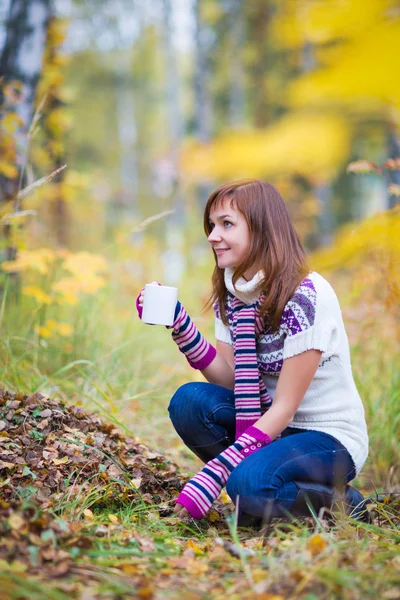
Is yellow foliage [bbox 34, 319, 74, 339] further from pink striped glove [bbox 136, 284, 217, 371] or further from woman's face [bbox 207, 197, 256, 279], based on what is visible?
woman's face [bbox 207, 197, 256, 279]

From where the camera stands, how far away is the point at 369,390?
9.37ft

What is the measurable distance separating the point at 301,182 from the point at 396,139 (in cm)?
534

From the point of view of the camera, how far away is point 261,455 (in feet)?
6.19

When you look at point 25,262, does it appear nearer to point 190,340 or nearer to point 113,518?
point 190,340

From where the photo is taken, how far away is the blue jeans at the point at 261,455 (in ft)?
6.03

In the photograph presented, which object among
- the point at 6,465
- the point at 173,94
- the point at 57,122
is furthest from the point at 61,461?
the point at 173,94

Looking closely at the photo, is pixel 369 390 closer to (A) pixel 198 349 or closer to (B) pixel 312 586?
(A) pixel 198 349

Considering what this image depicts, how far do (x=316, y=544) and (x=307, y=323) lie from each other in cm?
70

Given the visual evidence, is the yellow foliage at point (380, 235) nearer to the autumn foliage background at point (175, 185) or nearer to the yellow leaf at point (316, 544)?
the autumn foliage background at point (175, 185)

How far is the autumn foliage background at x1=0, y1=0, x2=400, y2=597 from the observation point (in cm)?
278

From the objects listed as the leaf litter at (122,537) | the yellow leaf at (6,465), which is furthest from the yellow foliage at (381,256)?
the yellow leaf at (6,465)

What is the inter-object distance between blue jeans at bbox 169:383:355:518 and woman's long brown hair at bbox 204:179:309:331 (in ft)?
1.28

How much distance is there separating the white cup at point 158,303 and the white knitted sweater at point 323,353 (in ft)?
0.95

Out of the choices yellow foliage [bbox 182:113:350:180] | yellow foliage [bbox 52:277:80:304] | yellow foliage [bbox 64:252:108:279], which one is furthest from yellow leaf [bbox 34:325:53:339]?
yellow foliage [bbox 182:113:350:180]
